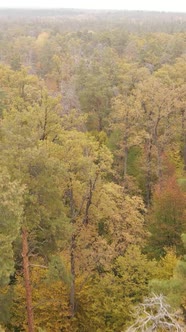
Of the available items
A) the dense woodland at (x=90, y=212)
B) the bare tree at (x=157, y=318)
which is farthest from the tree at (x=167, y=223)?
the bare tree at (x=157, y=318)

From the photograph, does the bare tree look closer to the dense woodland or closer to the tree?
the dense woodland

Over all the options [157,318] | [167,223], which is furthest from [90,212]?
[157,318]

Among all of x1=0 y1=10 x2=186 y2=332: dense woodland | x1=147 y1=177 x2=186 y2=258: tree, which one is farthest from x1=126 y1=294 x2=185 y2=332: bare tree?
x1=147 y1=177 x2=186 y2=258: tree

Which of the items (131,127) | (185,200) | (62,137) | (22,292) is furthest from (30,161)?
(131,127)

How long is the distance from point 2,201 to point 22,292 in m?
9.59

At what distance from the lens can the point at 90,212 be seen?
2780 cm

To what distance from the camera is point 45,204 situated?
754 inches

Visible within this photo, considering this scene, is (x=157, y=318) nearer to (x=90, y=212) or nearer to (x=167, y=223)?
(x=90, y=212)

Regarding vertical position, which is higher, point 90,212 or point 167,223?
point 90,212

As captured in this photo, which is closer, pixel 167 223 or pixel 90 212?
pixel 90 212

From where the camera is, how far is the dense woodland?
60.4 feet

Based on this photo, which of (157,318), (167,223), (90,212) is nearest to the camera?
(157,318)

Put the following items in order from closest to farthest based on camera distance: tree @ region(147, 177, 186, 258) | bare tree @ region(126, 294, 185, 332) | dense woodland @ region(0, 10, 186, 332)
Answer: bare tree @ region(126, 294, 185, 332) → dense woodland @ region(0, 10, 186, 332) → tree @ region(147, 177, 186, 258)

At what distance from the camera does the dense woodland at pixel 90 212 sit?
18.4 m
